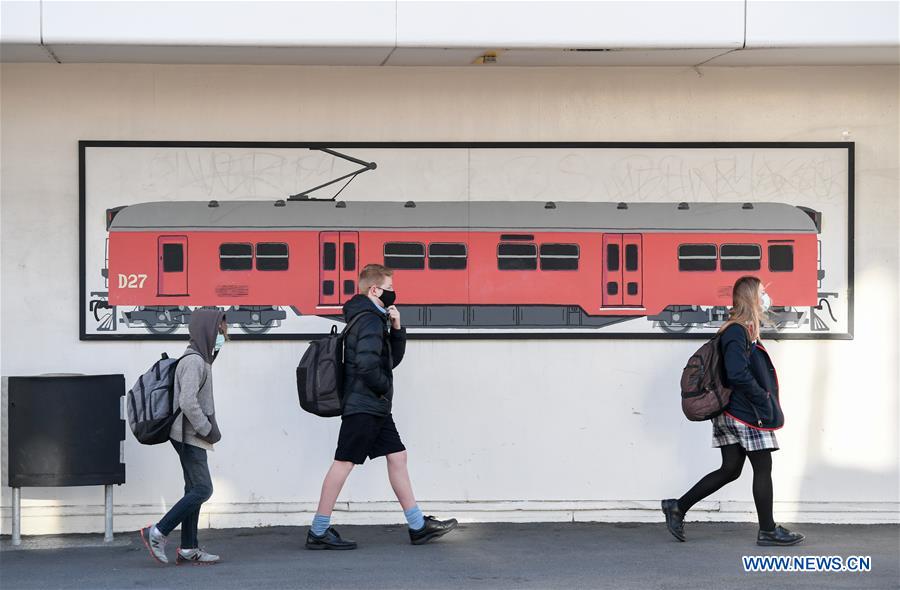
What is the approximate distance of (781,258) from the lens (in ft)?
29.5

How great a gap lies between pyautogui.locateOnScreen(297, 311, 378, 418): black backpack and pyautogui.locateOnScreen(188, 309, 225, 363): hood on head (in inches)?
27.0

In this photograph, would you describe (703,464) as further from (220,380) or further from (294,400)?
(220,380)

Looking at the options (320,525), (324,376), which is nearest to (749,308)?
(324,376)

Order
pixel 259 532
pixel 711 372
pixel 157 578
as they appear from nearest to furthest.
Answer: pixel 157 578, pixel 711 372, pixel 259 532

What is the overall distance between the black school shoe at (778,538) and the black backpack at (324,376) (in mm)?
2966

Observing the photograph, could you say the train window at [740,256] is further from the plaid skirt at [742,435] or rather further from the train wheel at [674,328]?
the plaid skirt at [742,435]

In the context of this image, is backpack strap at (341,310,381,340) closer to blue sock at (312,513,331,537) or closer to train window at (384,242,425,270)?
train window at (384,242,425,270)

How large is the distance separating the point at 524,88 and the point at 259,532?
378cm

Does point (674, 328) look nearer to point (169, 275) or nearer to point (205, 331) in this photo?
point (205, 331)

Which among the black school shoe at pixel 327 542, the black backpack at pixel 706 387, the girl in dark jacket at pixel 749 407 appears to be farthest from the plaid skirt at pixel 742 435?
the black school shoe at pixel 327 542

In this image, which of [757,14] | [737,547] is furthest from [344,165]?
[737,547]

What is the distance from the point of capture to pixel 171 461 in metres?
8.84

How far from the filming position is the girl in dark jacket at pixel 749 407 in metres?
7.79

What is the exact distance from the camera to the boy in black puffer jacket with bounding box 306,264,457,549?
7.75 m
